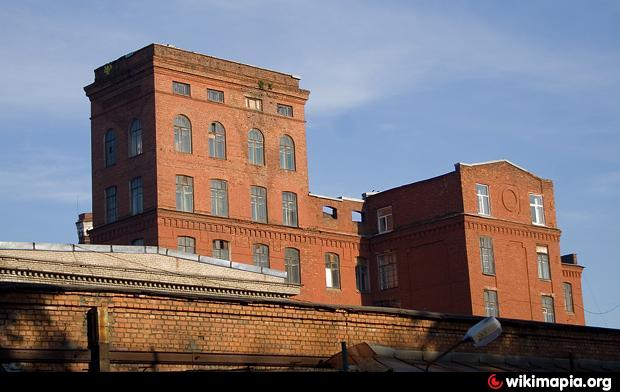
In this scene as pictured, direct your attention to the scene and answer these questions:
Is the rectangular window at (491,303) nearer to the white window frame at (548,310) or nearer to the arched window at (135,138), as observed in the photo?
the white window frame at (548,310)

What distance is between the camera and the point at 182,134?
1886 inches

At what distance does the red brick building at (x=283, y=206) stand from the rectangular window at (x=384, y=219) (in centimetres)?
8

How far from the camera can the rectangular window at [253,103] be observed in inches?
1994

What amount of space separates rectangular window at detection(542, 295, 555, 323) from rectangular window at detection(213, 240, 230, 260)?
16.3 meters

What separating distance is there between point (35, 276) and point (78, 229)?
95.7ft

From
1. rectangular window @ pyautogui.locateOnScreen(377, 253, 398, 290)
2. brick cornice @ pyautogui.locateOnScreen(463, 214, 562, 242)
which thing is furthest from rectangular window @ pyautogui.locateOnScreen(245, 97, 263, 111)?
brick cornice @ pyautogui.locateOnScreen(463, 214, 562, 242)

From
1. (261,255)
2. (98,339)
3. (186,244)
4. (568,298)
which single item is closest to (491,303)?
(568,298)

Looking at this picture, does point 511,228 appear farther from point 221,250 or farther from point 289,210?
point 221,250

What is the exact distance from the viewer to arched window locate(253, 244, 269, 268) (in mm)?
49219

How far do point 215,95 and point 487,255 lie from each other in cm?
1474

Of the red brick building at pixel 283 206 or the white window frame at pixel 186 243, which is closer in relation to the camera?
the white window frame at pixel 186 243

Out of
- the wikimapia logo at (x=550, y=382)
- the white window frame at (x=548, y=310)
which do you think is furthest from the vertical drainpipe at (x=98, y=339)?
the white window frame at (x=548, y=310)

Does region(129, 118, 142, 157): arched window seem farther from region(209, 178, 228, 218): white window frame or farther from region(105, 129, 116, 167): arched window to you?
region(209, 178, 228, 218): white window frame

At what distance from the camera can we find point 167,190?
4662 cm
